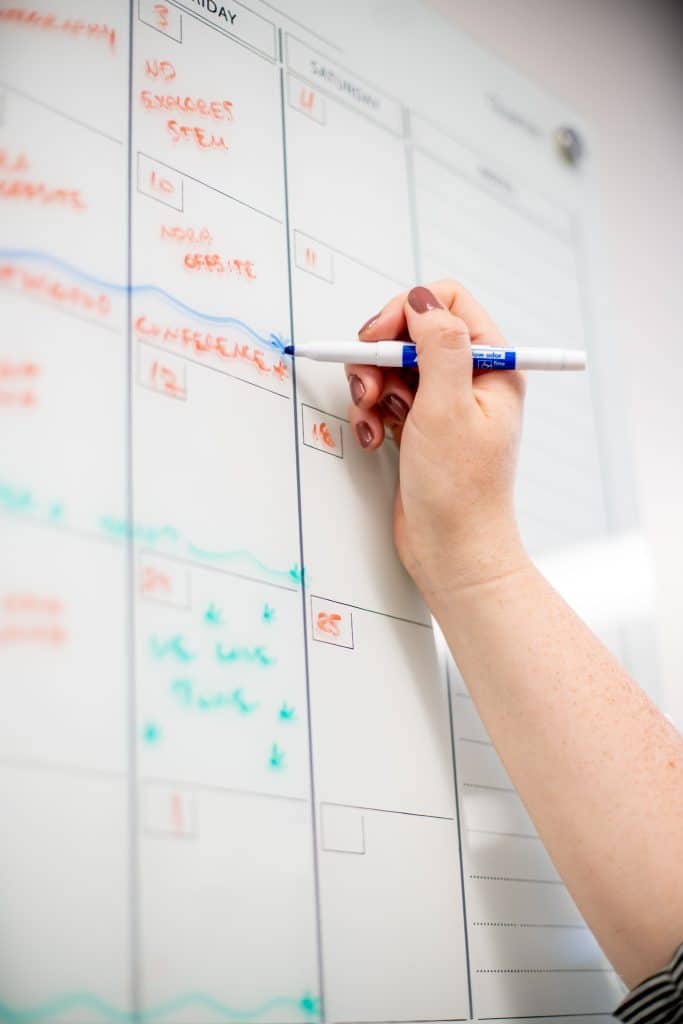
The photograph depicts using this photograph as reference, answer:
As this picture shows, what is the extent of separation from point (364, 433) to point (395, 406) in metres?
0.03

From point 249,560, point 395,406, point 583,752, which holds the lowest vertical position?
point 583,752

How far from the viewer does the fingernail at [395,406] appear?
2.36ft

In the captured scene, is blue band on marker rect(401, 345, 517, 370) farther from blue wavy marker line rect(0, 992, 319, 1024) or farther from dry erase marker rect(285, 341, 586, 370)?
blue wavy marker line rect(0, 992, 319, 1024)

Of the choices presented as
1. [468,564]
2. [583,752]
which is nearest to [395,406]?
[468,564]

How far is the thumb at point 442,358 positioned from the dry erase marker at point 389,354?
1 centimetres

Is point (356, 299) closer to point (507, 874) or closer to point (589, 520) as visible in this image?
point (589, 520)

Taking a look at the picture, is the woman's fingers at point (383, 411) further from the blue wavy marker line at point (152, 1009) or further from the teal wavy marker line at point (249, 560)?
the blue wavy marker line at point (152, 1009)

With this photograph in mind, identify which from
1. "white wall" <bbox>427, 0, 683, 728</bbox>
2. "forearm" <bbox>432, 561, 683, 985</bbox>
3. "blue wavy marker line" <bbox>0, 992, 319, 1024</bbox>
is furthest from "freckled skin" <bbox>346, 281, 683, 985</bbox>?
"white wall" <bbox>427, 0, 683, 728</bbox>

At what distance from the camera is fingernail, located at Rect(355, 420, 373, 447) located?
2.31ft

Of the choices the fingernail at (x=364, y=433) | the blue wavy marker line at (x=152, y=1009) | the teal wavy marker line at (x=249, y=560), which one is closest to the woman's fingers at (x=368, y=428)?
the fingernail at (x=364, y=433)

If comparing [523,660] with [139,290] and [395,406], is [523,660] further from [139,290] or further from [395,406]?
[139,290]

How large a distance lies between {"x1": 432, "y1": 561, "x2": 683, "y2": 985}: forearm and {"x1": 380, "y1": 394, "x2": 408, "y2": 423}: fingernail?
0.39 ft

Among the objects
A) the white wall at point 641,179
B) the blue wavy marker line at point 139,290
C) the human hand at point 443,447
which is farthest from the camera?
the white wall at point 641,179

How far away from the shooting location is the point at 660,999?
61 cm
